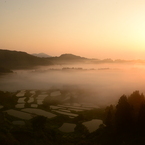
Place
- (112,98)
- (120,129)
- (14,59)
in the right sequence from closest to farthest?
(120,129), (112,98), (14,59)

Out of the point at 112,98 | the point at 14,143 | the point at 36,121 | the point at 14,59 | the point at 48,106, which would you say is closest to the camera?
the point at 14,143

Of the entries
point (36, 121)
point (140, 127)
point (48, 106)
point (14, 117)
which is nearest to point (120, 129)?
point (140, 127)

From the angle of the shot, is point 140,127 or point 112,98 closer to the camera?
point 140,127

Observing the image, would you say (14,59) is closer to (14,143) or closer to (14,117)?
(14,117)

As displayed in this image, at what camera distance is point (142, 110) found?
29281 millimetres

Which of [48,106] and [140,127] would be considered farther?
[48,106]

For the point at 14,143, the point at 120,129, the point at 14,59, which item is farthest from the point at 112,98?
the point at 14,59

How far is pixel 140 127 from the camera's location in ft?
92.5

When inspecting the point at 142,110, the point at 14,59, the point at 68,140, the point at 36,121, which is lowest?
the point at 68,140

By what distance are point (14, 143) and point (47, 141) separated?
5631 millimetres

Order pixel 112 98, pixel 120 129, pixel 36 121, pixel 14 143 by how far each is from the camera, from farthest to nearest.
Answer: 1. pixel 112 98
2. pixel 36 121
3. pixel 120 129
4. pixel 14 143

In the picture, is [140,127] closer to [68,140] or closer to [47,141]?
[68,140]

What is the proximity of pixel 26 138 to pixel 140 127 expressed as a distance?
57.1 ft

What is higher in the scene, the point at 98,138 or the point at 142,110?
the point at 142,110
